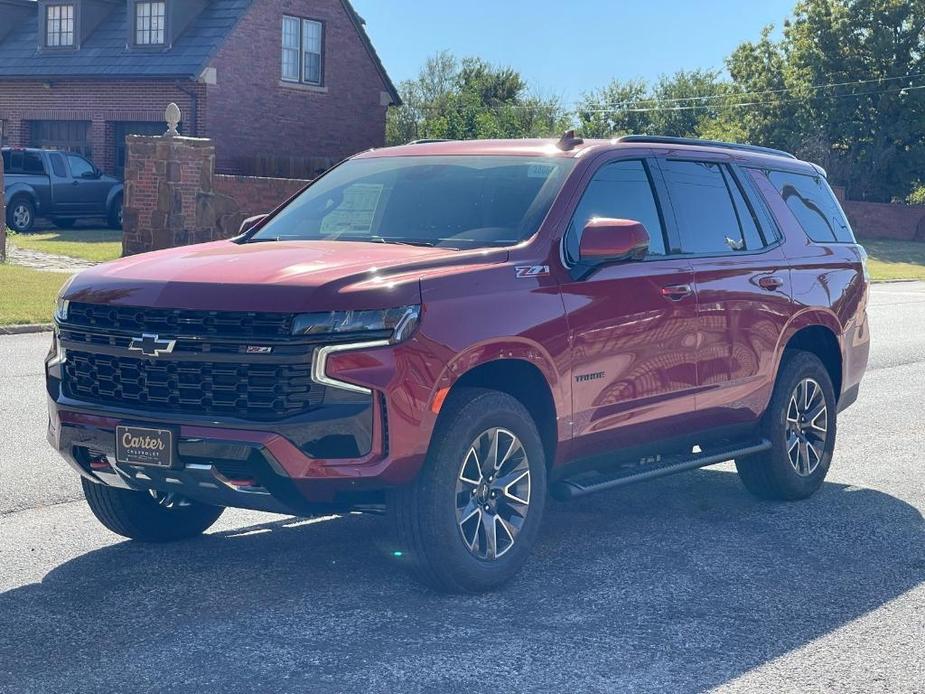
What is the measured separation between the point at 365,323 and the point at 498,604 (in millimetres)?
1306

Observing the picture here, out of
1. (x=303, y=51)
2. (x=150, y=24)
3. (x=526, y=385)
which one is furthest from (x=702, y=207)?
(x=303, y=51)

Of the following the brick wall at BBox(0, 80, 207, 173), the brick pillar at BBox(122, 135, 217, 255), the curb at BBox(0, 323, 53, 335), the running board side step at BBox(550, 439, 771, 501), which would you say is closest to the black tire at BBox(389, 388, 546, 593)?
the running board side step at BBox(550, 439, 771, 501)

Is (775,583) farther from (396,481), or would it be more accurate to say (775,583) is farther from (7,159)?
(7,159)

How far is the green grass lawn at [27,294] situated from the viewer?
655 inches

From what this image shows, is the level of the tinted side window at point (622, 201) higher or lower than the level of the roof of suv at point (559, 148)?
lower

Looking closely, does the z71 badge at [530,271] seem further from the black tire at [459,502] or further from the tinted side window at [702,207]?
the tinted side window at [702,207]

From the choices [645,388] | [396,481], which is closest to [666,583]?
[645,388]

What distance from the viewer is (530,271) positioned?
239 inches

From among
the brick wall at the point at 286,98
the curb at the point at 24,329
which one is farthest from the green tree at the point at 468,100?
the curb at the point at 24,329

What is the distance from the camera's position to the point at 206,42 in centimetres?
3603

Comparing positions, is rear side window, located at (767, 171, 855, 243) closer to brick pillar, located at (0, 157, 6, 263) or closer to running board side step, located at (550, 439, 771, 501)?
running board side step, located at (550, 439, 771, 501)

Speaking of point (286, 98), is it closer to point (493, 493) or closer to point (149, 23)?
point (149, 23)

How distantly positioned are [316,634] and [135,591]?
96 centimetres

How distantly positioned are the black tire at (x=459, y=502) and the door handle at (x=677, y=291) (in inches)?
47.5
